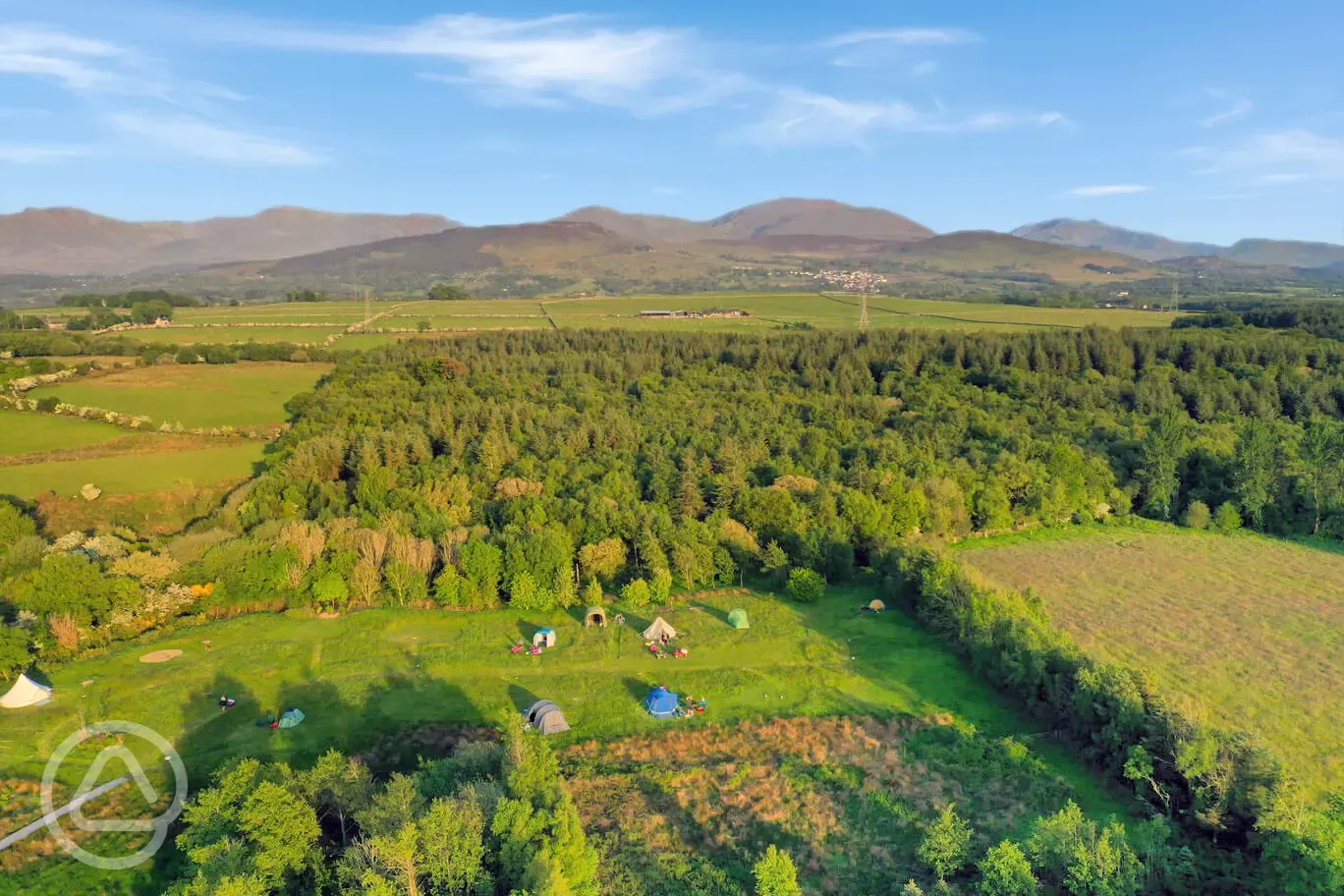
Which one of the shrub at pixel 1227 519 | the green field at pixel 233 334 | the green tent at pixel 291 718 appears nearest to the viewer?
the green tent at pixel 291 718

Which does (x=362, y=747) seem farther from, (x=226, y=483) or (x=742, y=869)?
(x=226, y=483)

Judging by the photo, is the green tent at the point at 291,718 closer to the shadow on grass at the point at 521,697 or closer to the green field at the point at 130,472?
the shadow on grass at the point at 521,697

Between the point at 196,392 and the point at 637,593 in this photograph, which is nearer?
the point at 637,593

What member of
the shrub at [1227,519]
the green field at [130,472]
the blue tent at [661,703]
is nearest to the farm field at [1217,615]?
the shrub at [1227,519]

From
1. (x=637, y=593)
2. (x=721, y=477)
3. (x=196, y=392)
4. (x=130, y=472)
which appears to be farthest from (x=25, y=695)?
(x=196, y=392)

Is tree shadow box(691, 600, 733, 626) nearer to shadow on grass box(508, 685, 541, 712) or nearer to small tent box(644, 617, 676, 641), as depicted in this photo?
small tent box(644, 617, 676, 641)

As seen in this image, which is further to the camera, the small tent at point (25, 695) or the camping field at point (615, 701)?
the small tent at point (25, 695)

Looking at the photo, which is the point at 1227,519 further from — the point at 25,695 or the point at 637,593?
the point at 25,695
